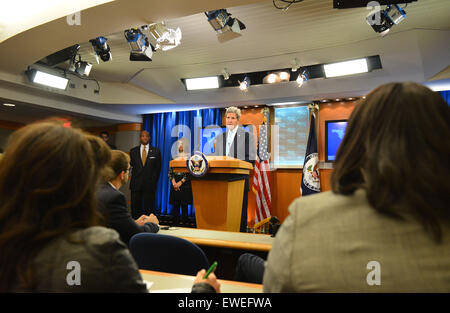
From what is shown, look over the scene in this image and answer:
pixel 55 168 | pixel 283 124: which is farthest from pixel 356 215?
pixel 283 124

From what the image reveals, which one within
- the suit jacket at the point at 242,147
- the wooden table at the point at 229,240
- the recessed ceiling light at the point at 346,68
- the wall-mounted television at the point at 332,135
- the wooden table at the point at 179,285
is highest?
the recessed ceiling light at the point at 346,68

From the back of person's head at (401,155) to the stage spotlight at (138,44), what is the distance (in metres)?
3.25

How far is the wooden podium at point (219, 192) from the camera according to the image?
2.63 metres

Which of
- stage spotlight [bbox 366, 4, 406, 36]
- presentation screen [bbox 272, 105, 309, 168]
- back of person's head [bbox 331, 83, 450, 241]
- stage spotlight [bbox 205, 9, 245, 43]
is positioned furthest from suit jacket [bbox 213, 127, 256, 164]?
back of person's head [bbox 331, 83, 450, 241]

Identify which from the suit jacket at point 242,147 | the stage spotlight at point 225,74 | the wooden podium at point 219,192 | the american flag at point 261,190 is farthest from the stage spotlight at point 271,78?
the wooden podium at point 219,192

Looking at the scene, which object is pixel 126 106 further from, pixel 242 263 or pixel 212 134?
pixel 242 263

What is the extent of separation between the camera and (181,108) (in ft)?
21.5

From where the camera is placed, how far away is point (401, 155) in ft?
2.05

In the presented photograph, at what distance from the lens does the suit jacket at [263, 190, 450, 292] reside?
60cm

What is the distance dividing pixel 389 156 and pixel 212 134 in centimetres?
579

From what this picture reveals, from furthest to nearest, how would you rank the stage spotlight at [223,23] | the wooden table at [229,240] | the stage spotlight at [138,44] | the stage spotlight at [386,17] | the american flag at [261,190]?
Result: the american flag at [261,190]
the stage spotlight at [138,44]
the stage spotlight at [223,23]
the stage spotlight at [386,17]
the wooden table at [229,240]

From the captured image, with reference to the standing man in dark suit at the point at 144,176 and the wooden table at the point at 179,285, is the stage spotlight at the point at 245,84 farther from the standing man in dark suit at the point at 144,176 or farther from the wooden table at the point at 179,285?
the wooden table at the point at 179,285

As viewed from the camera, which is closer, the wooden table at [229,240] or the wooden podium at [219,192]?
the wooden table at [229,240]

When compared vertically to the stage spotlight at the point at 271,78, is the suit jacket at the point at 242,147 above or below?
below
